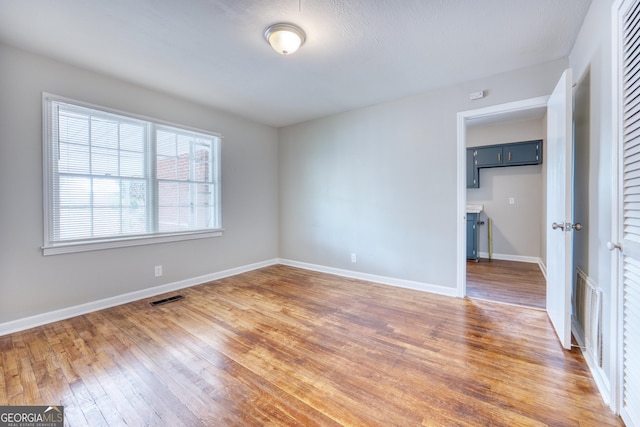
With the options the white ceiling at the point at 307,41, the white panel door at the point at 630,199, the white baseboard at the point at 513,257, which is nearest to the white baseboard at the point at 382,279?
the white panel door at the point at 630,199

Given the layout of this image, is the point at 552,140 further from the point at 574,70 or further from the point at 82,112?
the point at 82,112

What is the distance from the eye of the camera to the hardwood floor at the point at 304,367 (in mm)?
1446

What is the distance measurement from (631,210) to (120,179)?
421cm

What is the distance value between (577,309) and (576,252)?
48 cm

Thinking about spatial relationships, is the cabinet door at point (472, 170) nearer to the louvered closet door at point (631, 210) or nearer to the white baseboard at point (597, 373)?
the white baseboard at point (597, 373)

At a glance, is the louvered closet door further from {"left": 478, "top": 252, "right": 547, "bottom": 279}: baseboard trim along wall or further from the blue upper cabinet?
the blue upper cabinet

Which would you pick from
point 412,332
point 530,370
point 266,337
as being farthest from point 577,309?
point 266,337

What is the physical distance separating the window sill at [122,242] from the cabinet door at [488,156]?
16.3ft

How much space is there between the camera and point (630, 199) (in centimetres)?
130

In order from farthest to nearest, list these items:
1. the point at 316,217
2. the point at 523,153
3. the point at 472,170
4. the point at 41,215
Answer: the point at 472,170
the point at 523,153
the point at 316,217
the point at 41,215

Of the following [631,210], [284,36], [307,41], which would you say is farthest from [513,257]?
[284,36]

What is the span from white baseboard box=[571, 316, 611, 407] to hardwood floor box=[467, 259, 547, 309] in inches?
33.0

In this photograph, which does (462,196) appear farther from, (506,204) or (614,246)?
(506,204)

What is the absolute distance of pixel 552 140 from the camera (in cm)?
240
